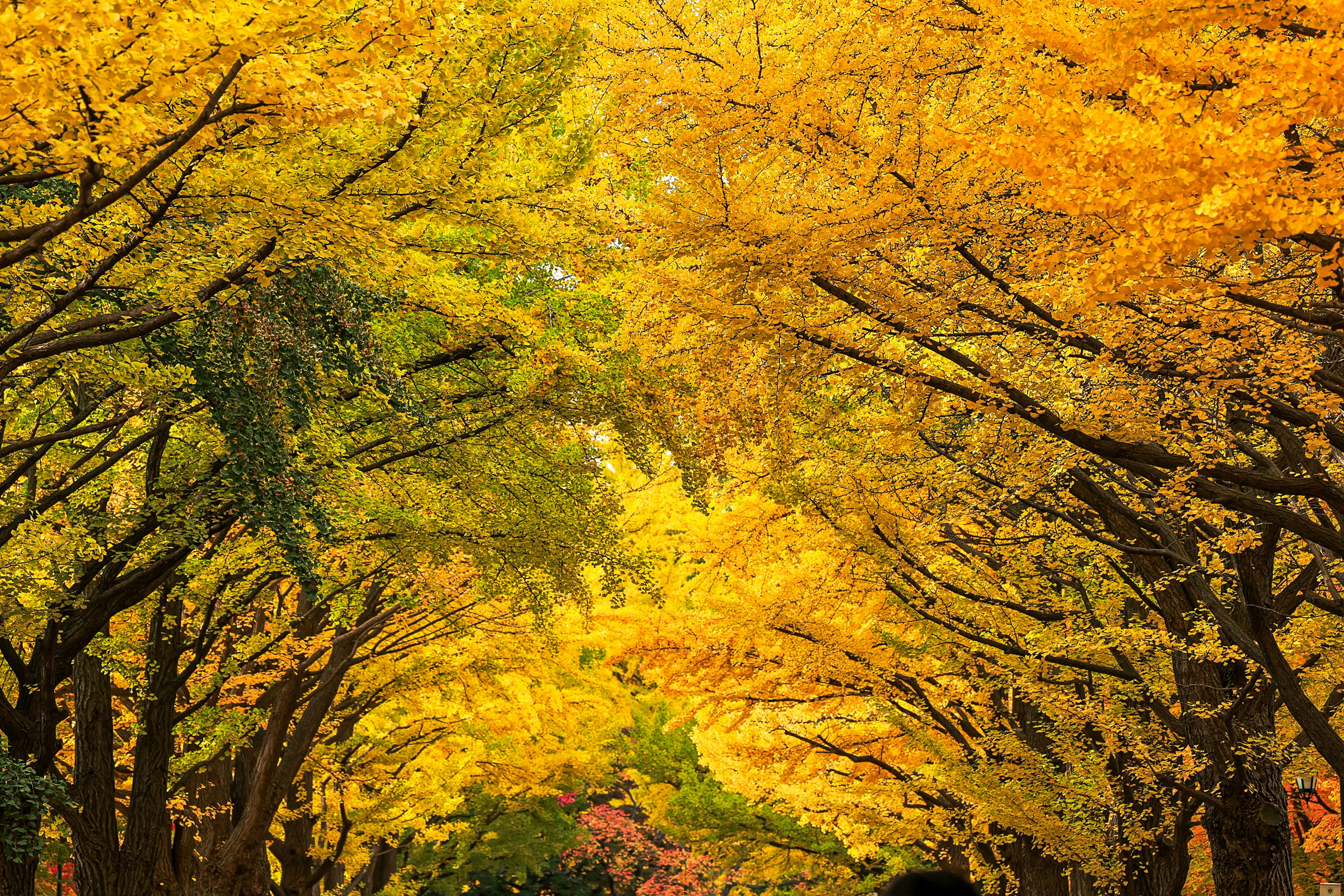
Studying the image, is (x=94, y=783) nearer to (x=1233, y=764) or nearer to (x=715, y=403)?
(x=715, y=403)

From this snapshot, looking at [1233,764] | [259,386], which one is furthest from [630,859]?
[259,386]

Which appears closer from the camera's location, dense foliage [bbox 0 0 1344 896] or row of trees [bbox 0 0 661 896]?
dense foliage [bbox 0 0 1344 896]

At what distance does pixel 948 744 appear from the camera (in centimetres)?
1391

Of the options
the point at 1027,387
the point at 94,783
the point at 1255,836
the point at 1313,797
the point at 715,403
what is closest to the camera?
the point at 1027,387

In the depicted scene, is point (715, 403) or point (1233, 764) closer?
point (715, 403)

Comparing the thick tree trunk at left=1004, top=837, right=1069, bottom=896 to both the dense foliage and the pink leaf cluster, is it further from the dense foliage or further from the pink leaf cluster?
the pink leaf cluster

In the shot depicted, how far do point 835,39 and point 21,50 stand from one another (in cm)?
400

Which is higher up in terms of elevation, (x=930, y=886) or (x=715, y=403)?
(x=715, y=403)

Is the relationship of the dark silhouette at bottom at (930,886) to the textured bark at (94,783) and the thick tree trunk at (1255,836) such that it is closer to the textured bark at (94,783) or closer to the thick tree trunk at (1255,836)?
the thick tree trunk at (1255,836)

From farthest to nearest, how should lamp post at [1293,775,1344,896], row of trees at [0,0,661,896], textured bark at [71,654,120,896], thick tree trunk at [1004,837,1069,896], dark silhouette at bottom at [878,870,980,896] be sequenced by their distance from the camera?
1. thick tree trunk at [1004,837,1069,896]
2. textured bark at [71,654,120,896]
3. lamp post at [1293,775,1344,896]
4. row of trees at [0,0,661,896]
5. dark silhouette at bottom at [878,870,980,896]

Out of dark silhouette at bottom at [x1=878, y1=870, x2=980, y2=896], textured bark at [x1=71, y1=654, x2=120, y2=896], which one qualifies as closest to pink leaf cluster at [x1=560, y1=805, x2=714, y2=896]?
textured bark at [x1=71, y1=654, x2=120, y2=896]

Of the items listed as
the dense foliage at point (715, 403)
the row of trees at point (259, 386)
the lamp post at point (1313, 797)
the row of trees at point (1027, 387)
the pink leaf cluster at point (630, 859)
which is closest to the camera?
the row of trees at point (1027, 387)

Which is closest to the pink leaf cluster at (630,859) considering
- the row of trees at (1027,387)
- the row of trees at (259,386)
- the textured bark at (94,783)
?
the row of trees at (259,386)

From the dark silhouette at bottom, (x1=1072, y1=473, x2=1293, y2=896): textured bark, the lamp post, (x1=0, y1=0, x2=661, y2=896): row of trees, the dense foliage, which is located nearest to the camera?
the dark silhouette at bottom
